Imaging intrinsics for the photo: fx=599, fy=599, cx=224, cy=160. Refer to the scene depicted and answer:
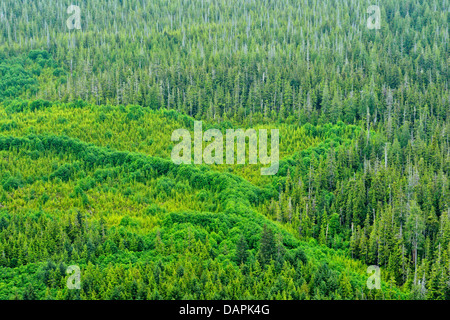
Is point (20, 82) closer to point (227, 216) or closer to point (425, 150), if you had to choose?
point (227, 216)

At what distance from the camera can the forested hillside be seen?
81.2m

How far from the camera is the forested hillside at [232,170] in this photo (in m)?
81.2

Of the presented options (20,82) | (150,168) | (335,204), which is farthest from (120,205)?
(20,82)

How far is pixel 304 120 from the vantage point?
14550 cm

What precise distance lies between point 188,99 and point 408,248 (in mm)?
81622

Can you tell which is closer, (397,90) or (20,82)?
(397,90)

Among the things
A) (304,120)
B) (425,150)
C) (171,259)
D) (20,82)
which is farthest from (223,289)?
(20,82)

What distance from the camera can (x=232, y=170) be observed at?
121 meters

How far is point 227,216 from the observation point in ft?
321

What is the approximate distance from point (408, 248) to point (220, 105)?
2991 inches

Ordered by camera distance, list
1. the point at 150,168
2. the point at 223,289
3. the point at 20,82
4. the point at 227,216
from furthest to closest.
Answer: the point at 20,82
the point at 150,168
the point at 227,216
the point at 223,289

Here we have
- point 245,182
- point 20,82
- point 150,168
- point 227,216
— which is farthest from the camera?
point 20,82

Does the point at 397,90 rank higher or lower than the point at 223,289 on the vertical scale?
higher

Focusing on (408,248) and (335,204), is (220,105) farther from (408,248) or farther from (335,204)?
(408,248)
